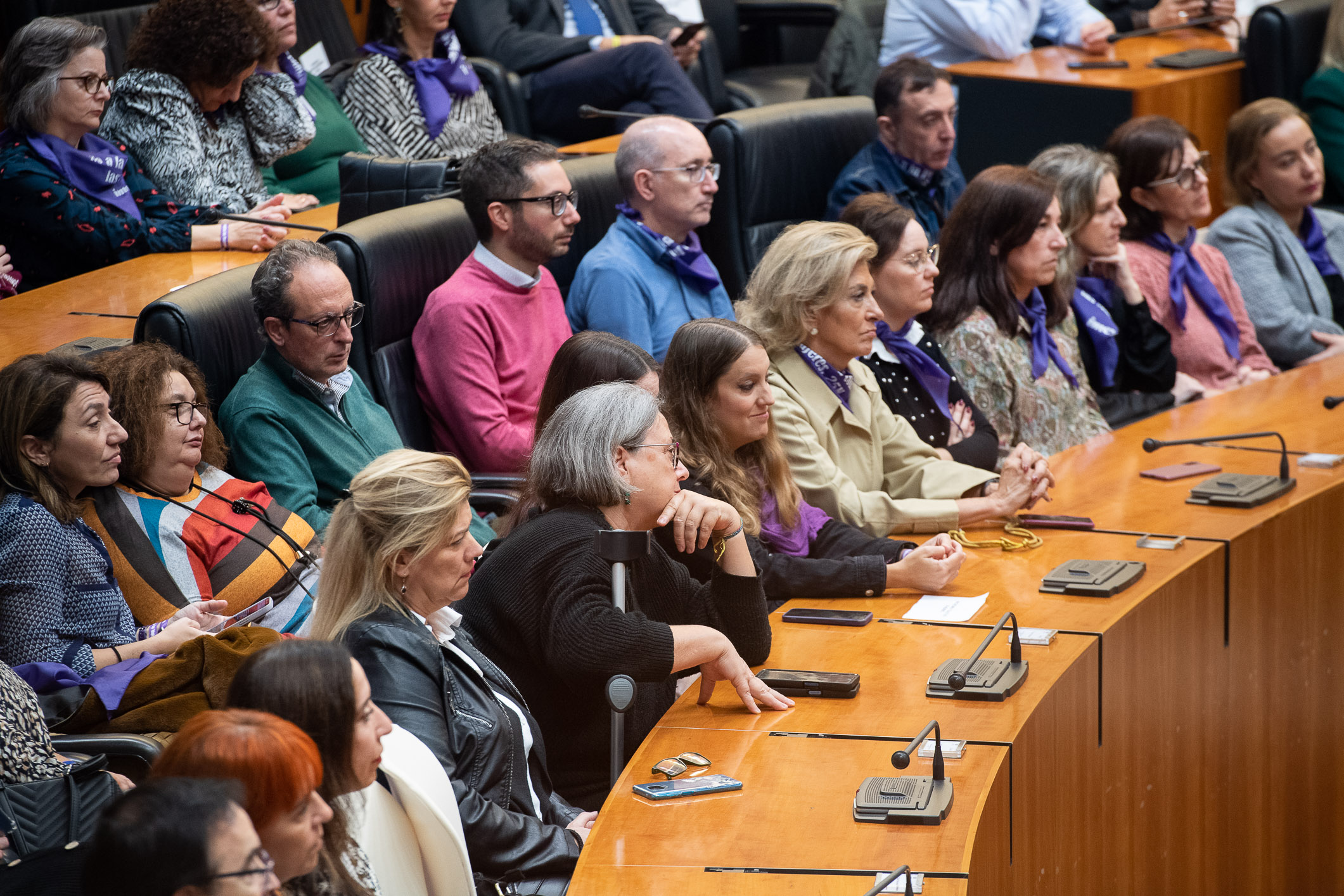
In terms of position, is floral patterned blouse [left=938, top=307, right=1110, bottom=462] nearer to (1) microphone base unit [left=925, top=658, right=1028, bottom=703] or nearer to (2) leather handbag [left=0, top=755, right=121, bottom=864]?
(1) microphone base unit [left=925, top=658, right=1028, bottom=703]

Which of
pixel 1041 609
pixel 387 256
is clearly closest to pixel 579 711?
pixel 1041 609

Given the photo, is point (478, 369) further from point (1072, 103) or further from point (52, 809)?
point (1072, 103)

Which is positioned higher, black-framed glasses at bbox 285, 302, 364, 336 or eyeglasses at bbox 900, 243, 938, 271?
black-framed glasses at bbox 285, 302, 364, 336

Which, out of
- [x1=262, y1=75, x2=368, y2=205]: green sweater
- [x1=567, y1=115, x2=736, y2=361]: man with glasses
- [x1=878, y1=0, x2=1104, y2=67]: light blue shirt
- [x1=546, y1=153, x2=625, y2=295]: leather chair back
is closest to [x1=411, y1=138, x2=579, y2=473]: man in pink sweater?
[x1=567, y1=115, x2=736, y2=361]: man with glasses

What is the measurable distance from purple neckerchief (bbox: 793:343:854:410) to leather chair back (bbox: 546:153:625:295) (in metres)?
0.76

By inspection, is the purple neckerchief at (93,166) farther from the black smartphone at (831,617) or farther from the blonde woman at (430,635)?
the black smartphone at (831,617)

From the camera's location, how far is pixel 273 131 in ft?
12.1

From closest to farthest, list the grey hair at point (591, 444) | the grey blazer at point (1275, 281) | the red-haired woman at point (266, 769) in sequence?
the red-haired woman at point (266, 769) → the grey hair at point (591, 444) → the grey blazer at point (1275, 281)

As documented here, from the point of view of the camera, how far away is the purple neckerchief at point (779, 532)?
2719 millimetres

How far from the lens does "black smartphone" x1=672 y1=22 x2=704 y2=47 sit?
5211 millimetres

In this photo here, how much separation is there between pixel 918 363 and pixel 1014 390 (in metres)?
0.34

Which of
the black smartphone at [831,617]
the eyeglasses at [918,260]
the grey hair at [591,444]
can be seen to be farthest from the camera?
the eyeglasses at [918,260]

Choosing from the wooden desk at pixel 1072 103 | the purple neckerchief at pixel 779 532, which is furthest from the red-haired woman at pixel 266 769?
the wooden desk at pixel 1072 103

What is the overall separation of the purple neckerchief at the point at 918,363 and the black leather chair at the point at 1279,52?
256 centimetres
